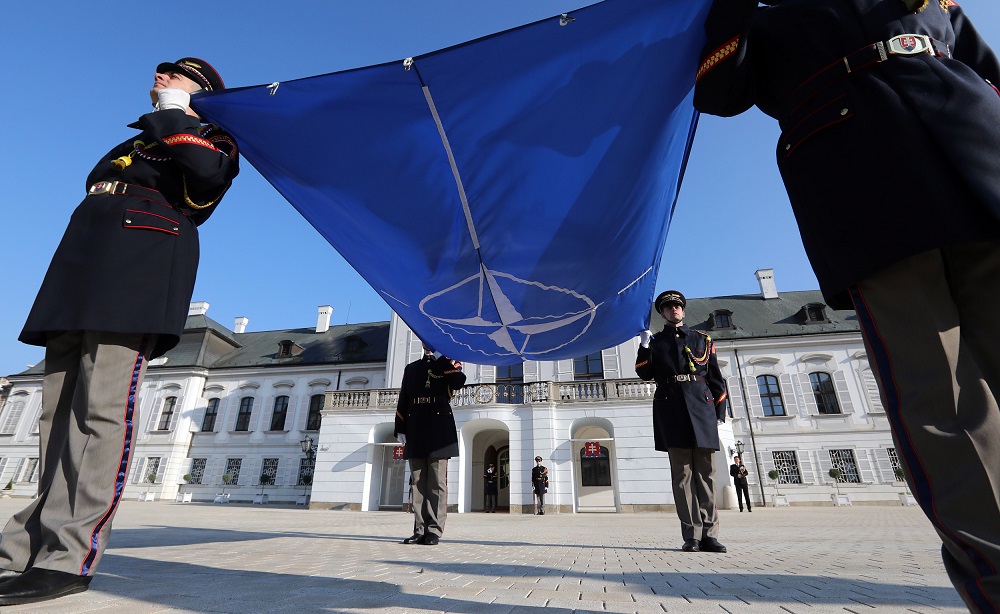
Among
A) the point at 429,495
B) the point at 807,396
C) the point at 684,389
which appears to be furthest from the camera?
the point at 807,396

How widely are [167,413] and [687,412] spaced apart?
33.2 meters

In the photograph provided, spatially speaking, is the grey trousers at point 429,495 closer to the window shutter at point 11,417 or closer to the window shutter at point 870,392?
the window shutter at point 870,392

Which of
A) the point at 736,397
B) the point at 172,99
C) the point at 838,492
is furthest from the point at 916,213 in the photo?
the point at 838,492

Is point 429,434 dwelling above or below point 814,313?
below

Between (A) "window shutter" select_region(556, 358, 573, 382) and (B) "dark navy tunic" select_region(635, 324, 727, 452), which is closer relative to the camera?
(B) "dark navy tunic" select_region(635, 324, 727, 452)

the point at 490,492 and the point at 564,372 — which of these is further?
the point at 564,372

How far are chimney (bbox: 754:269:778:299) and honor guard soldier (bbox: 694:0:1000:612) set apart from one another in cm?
3132

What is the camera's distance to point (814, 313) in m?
25.9

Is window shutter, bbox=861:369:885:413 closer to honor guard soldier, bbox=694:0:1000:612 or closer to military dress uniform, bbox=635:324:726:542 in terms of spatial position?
military dress uniform, bbox=635:324:726:542

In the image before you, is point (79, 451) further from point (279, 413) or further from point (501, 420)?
point (279, 413)

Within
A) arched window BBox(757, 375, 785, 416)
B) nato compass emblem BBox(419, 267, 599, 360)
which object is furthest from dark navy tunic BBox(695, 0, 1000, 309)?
arched window BBox(757, 375, 785, 416)

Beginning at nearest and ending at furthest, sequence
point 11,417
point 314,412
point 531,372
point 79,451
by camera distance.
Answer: point 79,451 < point 531,372 < point 314,412 < point 11,417

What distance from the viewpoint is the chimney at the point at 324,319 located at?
111ft

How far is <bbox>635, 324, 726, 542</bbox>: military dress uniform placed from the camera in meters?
4.19
